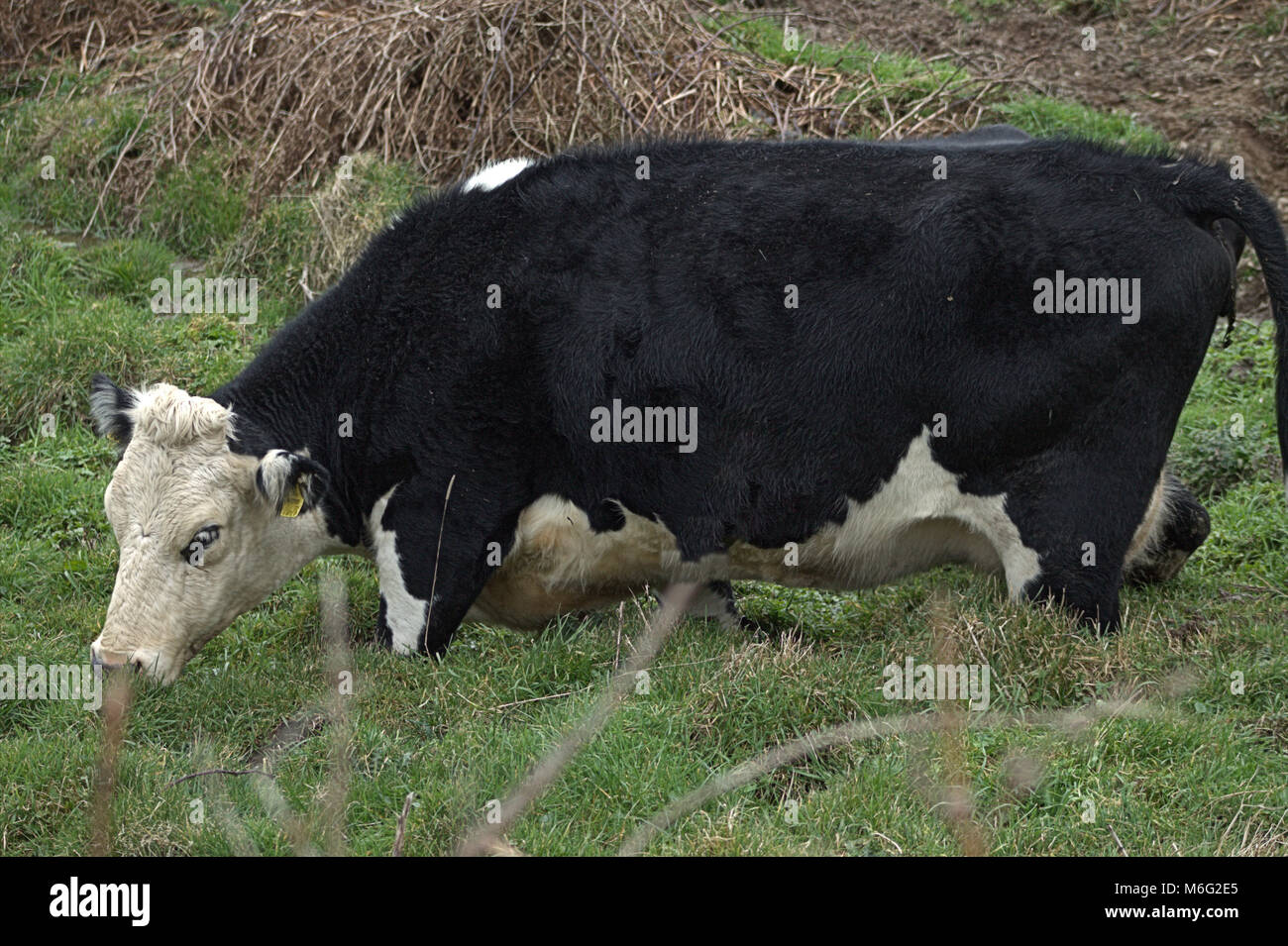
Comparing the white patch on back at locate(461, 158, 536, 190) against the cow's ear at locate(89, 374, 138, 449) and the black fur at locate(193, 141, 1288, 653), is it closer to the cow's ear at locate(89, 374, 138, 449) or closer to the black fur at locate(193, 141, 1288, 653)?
the black fur at locate(193, 141, 1288, 653)

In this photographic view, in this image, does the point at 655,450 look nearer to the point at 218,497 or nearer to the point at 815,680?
the point at 815,680

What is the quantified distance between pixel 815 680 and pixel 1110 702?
0.97m

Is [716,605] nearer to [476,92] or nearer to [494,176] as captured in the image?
[494,176]

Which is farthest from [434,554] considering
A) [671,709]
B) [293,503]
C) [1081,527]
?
[1081,527]

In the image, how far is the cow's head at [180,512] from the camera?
216 inches

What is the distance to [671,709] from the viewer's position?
5055mm

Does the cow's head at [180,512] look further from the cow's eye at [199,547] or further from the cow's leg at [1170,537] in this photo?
the cow's leg at [1170,537]

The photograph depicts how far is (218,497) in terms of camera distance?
18.3ft

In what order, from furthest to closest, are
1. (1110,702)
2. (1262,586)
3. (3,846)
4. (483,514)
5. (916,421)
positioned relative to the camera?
(1262,586) → (483,514) → (916,421) → (1110,702) → (3,846)

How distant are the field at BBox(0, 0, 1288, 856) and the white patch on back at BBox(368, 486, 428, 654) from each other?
0.41 ft

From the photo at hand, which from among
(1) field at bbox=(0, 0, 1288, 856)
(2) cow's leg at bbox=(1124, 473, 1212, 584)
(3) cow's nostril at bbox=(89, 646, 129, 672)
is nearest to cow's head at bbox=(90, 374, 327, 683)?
(3) cow's nostril at bbox=(89, 646, 129, 672)

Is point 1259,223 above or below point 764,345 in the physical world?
above

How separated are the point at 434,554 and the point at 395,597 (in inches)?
10.0

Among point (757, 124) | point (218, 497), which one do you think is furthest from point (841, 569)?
point (757, 124)
